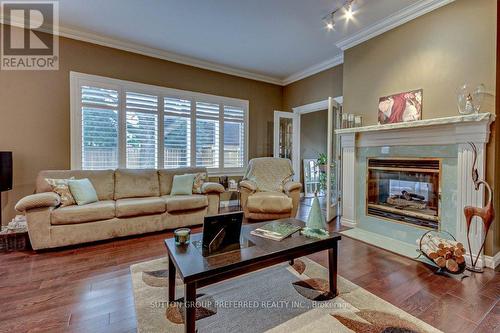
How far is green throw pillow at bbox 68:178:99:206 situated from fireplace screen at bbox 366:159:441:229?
12.5 ft

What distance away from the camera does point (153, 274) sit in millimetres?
2172

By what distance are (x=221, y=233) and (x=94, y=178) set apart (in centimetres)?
273

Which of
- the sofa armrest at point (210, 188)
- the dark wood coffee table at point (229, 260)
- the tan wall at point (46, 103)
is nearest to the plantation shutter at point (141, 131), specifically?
the tan wall at point (46, 103)

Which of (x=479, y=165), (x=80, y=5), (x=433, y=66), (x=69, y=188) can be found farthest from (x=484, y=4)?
(x=69, y=188)

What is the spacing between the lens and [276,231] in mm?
1930

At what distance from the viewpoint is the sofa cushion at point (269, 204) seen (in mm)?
3701

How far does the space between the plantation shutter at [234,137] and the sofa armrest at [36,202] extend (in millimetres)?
2980

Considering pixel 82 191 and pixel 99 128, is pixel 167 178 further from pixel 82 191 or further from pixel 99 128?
→ pixel 99 128

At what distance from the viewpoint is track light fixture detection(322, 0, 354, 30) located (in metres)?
2.83

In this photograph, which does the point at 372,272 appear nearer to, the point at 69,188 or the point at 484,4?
the point at 484,4

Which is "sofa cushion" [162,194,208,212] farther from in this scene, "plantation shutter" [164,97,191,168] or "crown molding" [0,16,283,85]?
"crown molding" [0,16,283,85]

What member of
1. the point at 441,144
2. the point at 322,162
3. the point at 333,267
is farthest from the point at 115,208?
the point at 322,162

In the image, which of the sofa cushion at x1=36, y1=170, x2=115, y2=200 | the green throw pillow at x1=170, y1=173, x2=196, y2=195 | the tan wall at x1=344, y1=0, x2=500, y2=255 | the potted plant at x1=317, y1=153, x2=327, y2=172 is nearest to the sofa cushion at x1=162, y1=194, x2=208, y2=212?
the green throw pillow at x1=170, y1=173, x2=196, y2=195

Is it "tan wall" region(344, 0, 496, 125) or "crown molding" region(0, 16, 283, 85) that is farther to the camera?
"crown molding" region(0, 16, 283, 85)
